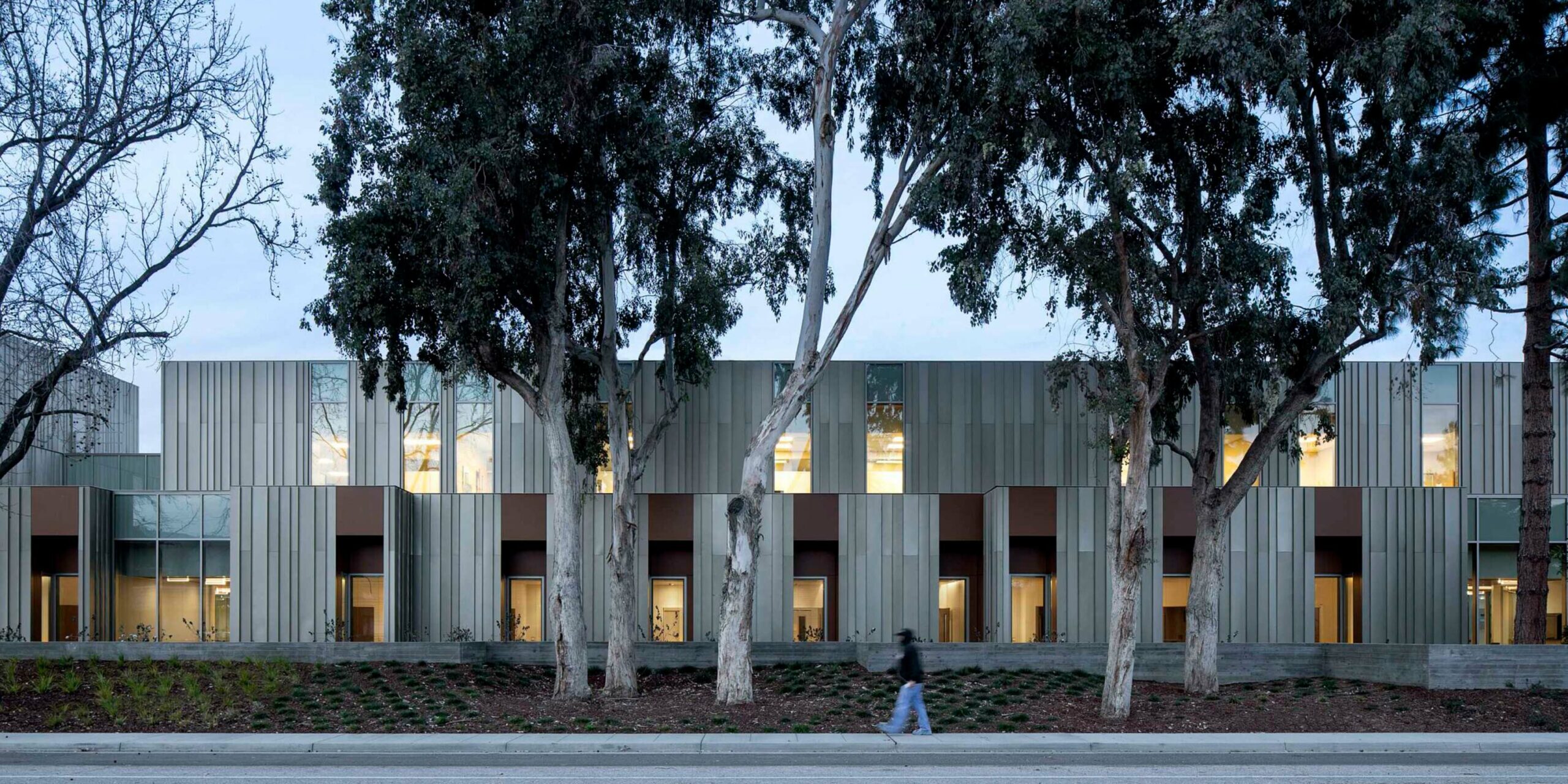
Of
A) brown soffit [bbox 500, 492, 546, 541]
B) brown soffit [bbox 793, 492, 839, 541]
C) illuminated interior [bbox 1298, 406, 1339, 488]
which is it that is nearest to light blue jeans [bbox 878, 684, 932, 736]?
brown soffit [bbox 793, 492, 839, 541]

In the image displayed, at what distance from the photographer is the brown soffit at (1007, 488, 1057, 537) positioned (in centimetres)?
2791

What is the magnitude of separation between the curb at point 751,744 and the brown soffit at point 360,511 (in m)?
10.5

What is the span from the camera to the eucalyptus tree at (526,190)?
796 inches

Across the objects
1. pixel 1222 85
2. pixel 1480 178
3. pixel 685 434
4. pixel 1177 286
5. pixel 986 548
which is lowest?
pixel 986 548

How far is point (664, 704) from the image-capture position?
69.2 ft

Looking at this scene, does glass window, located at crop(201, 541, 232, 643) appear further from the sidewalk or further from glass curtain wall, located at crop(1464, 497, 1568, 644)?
glass curtain wall, located at crop(1464, 497, 1568, 644)

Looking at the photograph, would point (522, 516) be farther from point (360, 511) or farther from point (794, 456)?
point (794, 456)

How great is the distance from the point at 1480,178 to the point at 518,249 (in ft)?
53.0

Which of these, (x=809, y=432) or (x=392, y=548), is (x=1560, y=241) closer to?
(x=809, y=432)

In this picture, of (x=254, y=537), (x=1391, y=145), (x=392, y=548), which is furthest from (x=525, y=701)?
(x=1391, y=145)

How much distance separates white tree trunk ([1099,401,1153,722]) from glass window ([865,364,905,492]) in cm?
1012

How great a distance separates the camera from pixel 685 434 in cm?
2972

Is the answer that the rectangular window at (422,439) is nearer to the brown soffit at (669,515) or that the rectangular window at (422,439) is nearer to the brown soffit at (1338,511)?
the brown soffit at (669,515)

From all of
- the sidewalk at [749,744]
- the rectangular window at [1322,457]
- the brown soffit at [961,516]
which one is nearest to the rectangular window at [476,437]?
the brown soffit at [961,516]
